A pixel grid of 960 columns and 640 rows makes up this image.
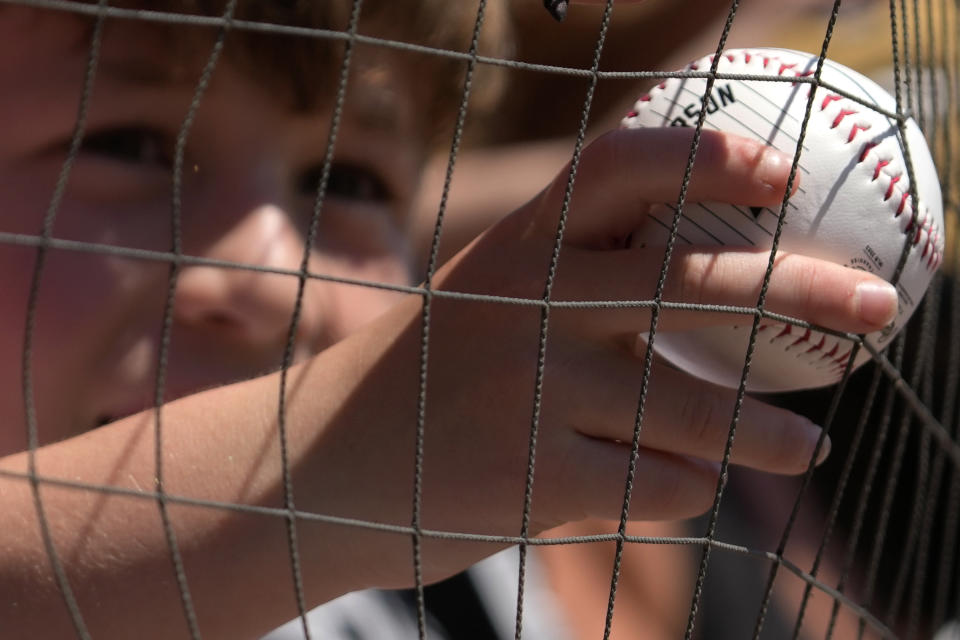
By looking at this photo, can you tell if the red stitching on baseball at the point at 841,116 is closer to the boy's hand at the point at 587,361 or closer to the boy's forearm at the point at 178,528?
the boy's hand at the point at 587,361

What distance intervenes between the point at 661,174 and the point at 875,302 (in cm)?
9

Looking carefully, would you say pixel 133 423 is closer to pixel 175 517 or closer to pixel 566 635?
pixel 175 517

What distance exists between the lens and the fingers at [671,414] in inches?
15.9

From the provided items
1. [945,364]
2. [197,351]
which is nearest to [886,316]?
[197,351]

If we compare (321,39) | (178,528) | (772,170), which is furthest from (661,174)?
(321,39)

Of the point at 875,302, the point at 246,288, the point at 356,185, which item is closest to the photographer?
the point at 875,302

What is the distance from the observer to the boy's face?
60 cm

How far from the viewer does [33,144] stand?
61 centimetres

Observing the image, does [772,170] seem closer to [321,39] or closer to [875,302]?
[875,302]

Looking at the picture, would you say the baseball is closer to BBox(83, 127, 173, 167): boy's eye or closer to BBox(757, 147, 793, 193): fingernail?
BBox(757, 147, 793, 193): fingernail

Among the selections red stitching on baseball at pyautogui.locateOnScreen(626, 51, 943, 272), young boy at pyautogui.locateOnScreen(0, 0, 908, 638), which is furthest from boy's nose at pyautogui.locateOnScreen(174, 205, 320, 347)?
red stitching on baseball at pyautogui.locateOnScreen(626, 51, 943, 272)

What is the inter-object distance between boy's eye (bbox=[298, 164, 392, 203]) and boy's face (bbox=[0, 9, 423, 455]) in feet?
0.22

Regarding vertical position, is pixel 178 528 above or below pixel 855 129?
below

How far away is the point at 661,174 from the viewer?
39 centimetres
